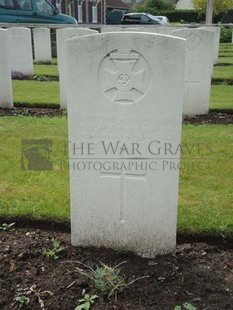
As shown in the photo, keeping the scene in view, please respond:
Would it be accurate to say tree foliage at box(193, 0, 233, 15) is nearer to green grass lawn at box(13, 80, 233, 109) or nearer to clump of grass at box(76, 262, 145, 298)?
green grass lawn at box(13, 80, 233, 109)

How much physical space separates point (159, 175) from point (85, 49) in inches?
36.6

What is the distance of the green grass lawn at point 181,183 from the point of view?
3.44 meters

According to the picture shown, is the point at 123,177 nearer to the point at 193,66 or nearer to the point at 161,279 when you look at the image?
the point at 161,279

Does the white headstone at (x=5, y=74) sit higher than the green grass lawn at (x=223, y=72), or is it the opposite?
the white headstone at (x=5, y=74)

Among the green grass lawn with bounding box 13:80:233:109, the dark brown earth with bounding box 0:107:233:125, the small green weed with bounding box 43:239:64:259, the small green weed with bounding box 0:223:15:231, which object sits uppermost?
the small green weed with bounding box 43:239:64:259

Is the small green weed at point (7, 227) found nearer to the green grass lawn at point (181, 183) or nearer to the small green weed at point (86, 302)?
the green grass lawn at point (181, 183)

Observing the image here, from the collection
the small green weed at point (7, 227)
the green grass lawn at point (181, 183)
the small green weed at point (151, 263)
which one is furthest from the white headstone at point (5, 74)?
the small green weed at point (151, 263)

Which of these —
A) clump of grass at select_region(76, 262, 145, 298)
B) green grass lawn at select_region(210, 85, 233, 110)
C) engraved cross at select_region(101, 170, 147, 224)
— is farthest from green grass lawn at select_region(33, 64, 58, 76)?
clump of grass at select_region(76, 262, 145, 298)

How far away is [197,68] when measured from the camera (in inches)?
267

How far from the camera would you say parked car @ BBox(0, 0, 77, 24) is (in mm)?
16062

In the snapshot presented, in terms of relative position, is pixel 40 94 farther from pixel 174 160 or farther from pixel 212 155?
pixel 174 160

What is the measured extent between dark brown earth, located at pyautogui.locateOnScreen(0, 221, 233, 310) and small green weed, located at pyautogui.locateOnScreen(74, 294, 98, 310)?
3 cm

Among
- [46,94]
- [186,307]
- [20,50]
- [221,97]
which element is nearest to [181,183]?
[186,307]

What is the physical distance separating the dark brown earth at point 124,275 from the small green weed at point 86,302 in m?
0.03
